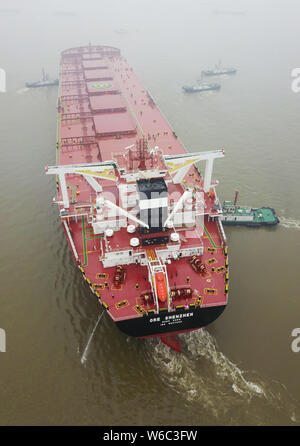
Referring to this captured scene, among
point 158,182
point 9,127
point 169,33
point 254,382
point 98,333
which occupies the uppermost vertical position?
point 169,33

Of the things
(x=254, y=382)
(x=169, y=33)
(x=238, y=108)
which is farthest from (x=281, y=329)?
(x=169, y=33)

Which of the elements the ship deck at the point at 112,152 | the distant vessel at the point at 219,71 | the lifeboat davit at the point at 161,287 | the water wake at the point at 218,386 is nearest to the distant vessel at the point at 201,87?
the distant vessel at the point at 219,71

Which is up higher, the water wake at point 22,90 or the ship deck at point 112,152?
the water wake at point 22,90

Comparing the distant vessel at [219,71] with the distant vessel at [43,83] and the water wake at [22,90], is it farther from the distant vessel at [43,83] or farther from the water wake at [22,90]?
the water wake at [22,90]

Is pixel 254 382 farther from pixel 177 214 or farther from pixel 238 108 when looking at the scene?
pixel 238 108

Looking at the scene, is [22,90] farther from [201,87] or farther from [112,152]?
[112,152]

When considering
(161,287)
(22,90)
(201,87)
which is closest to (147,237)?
(161,287)
